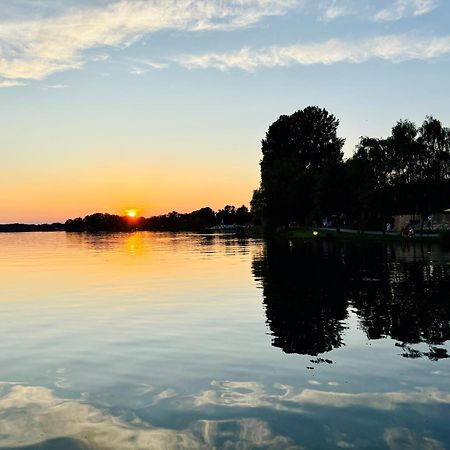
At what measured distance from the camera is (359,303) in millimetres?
23703

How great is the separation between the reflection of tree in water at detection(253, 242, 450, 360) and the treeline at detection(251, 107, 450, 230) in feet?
160

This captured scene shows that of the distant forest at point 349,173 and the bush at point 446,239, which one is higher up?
the distant forest at point 349,173

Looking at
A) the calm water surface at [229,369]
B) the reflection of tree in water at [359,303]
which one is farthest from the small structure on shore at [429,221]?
the calm water surface at [229,369]

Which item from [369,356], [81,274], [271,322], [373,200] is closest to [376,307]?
[271,322]

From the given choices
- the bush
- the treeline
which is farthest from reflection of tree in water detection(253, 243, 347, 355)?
the treeline

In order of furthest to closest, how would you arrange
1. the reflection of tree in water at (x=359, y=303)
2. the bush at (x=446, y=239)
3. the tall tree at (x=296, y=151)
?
the tall tree at (x=296, y=151), the bush at (x=446, y=239), the reflection of tree in water at (x=359, y=303)

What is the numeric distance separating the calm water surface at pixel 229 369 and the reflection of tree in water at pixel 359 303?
3.9 inches

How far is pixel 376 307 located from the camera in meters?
22.4

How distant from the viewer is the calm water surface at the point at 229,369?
9.30 m

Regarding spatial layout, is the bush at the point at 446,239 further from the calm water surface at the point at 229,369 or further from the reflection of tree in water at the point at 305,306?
the calm water surface at the point at 229,369

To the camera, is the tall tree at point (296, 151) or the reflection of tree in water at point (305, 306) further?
the tall tree at point (296, 151)

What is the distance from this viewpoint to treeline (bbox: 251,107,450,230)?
87.6m

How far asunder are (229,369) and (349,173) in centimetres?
8880

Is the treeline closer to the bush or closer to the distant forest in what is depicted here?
the distant forest
